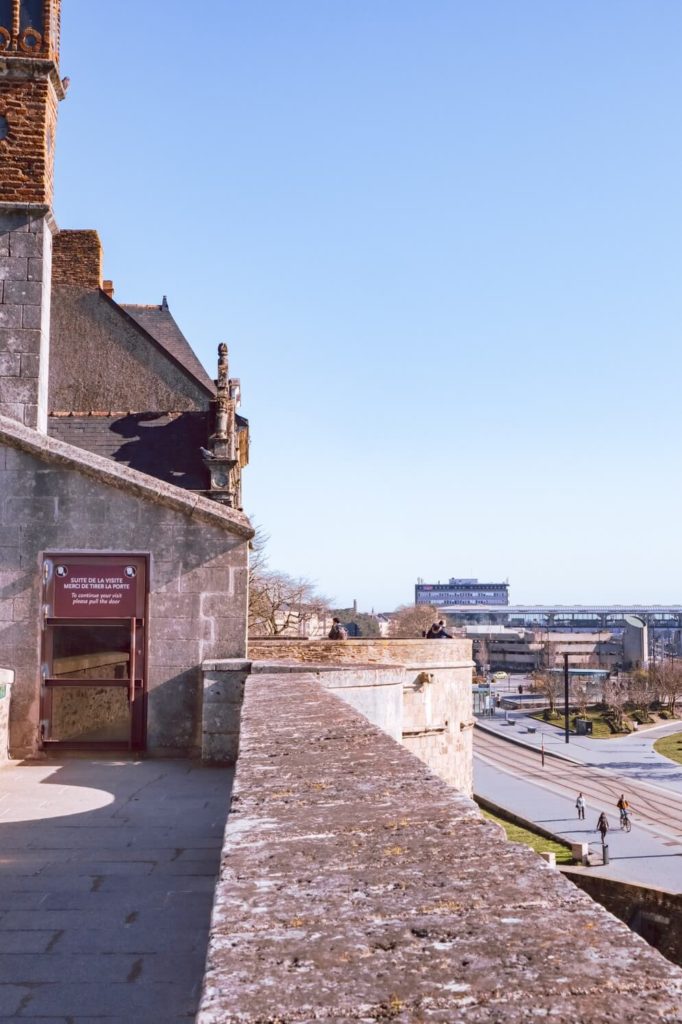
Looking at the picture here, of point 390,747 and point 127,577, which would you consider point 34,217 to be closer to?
point 127,577

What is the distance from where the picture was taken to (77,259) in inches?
939

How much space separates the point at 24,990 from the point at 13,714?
589cm

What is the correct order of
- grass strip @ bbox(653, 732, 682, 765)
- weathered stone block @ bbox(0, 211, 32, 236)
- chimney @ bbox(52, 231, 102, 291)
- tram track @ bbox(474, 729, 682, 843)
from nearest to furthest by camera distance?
Answer: 1. weathered stone block @ bbox(0, 211, 32, 236)
2. chimney @ bbox(52, 231, 102, 291)
3. tram track @ bbox(474, 729, 682, 843)
4. grass strip @ bbox(653, 732, 682, 765)

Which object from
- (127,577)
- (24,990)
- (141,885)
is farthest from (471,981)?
(127,577)

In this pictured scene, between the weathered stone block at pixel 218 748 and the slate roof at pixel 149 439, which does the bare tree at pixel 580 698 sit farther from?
the weathered stone block at pixel 218 748

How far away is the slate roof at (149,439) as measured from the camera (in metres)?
20.0

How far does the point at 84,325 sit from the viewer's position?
76.5ft

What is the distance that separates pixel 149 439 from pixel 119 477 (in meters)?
11.7

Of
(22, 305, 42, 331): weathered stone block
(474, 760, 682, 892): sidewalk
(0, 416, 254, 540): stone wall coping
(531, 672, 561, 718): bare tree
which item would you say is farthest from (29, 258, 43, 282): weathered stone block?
(531, 672, 561, 718): bare tree

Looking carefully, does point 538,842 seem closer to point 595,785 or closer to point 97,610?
point 595,785

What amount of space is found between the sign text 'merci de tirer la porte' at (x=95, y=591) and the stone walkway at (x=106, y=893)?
5.45 feet

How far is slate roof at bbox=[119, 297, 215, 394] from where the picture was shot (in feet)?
85.1

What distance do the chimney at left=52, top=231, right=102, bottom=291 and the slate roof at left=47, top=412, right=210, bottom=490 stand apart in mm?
4376

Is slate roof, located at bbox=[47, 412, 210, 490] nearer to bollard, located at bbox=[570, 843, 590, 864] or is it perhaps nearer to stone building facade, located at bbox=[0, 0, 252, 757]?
stone building facade, located at bbox=[0, 0, 252, 757]
